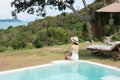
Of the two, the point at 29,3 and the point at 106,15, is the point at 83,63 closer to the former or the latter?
the point at 29,3

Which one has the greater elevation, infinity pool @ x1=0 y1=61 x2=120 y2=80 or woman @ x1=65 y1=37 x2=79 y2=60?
woman @ x1=65 y1=37 x2=79 y2=60

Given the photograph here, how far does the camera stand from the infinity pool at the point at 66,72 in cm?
732

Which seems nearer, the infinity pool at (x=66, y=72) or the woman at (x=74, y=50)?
the infinity pool at (x=66, y=72)

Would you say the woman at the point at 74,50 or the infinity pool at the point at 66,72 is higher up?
the woman at the point at 74,50

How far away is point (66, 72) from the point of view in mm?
8156

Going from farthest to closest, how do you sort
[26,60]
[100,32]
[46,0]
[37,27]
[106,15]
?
[37,27] → [106,15] → [100,32] → [46,0] → [26,60]

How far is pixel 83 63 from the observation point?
862 centimetres

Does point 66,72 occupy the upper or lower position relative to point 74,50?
lower

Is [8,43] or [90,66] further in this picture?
[8,43]

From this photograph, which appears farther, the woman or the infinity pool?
the woman

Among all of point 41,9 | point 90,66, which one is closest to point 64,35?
point 41,9

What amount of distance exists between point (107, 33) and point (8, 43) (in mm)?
8067

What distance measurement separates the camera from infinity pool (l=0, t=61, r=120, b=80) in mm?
7320

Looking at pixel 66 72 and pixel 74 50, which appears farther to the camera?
pixel 74 50
